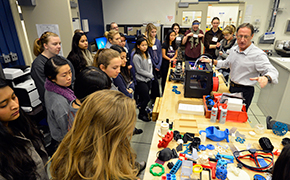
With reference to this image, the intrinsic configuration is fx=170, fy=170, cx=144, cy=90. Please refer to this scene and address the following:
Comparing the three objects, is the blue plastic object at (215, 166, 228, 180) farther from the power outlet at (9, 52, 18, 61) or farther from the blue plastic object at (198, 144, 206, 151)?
the power outlet at (9, 52, 18, 61)

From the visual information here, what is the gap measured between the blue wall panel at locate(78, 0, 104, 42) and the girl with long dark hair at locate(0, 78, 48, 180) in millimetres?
4528

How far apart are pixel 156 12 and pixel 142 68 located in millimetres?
3664

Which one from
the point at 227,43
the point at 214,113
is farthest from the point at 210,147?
the point at 227,43

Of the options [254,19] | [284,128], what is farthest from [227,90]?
[254,19]

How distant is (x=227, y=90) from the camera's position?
2361mm

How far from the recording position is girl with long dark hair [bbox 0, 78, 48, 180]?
89cm

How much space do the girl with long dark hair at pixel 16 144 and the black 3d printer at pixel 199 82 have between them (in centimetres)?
166

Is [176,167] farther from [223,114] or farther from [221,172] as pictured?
[223,114]

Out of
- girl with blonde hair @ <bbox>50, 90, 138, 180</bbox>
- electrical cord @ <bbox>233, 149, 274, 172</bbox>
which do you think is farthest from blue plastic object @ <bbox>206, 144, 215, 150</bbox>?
girl with blonde hair @ <bbox>50, 90, 138, 180</bbox>

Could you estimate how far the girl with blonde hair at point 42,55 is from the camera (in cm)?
188

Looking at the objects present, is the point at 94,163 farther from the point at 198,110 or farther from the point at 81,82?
the point at 198,110

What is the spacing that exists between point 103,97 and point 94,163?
302 millimetres

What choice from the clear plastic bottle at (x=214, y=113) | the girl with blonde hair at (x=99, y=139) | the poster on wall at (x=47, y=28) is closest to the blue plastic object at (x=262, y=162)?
the clear plastic bottle at (x=214, y=113)

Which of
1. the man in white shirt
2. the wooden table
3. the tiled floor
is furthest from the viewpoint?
the tiled floor
